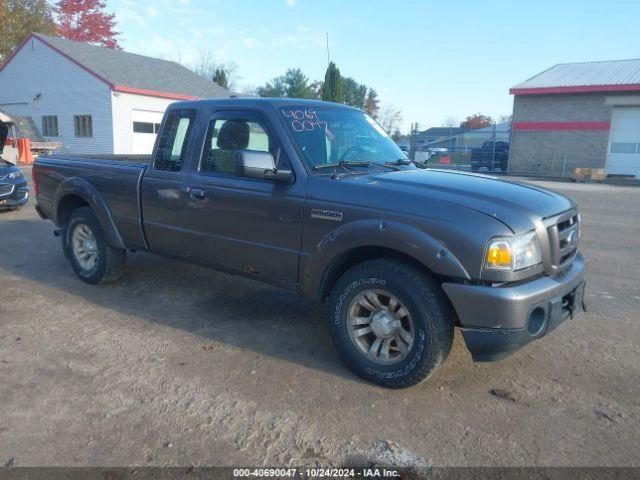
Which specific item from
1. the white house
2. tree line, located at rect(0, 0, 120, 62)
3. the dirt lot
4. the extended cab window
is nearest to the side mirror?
the extended cab window

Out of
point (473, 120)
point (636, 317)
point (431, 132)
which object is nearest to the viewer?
point (636, 317)

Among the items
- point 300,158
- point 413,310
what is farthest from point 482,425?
point 300,158

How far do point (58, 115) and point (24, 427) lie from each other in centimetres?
3059

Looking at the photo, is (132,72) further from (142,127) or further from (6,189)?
(6,189)

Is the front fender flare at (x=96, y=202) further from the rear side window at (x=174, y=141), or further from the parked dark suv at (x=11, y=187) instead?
the parked dark suv at (x=11, y=187)

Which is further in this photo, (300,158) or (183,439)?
(300,158)

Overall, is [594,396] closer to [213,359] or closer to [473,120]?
[213,359]

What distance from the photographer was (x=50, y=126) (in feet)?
99.0

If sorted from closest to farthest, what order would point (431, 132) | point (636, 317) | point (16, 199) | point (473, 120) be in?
point (636, 317) < point (16, 199) < point (431, 132) < point (473, 120)

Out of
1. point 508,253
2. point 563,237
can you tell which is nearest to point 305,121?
point 508,253

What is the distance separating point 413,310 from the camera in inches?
134

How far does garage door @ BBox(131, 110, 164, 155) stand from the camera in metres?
28.5

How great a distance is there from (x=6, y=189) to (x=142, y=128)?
1943cm

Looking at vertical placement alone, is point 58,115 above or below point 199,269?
above
